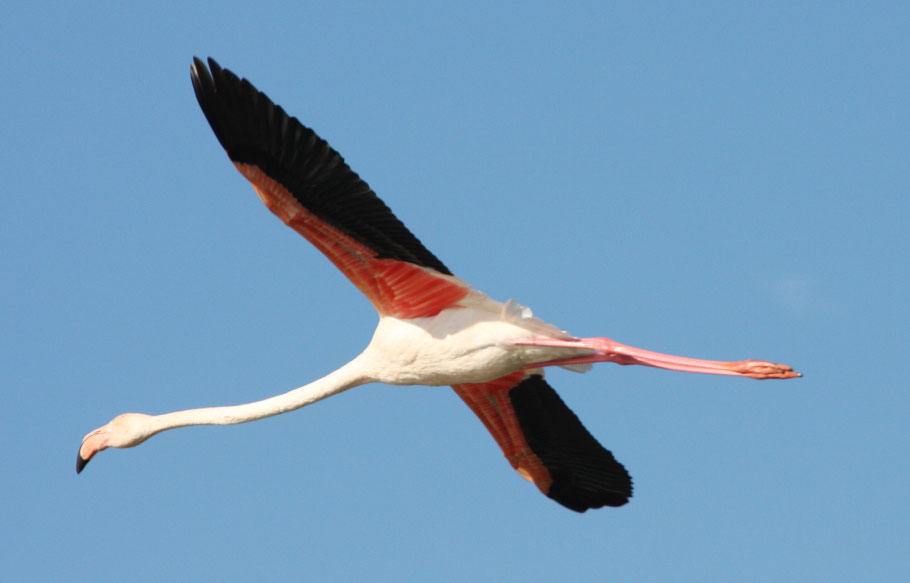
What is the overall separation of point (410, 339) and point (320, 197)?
5.96 ft

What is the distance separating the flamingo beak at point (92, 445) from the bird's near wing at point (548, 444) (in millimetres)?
3886

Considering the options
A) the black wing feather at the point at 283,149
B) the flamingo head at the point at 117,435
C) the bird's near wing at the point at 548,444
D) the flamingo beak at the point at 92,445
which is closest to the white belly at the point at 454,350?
the bird's near wing at the point at 548,444

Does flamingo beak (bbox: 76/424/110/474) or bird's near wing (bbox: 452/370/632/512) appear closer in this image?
bird's near wing (bbox: 452/370/632/512)

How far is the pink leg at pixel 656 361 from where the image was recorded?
12.1 metres

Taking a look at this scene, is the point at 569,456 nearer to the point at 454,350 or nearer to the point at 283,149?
the point at 454,350

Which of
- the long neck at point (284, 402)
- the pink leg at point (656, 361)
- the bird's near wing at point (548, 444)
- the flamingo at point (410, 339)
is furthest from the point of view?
the bird's near wing at point (548, 444)

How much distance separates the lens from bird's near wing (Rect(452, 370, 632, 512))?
14.1 m

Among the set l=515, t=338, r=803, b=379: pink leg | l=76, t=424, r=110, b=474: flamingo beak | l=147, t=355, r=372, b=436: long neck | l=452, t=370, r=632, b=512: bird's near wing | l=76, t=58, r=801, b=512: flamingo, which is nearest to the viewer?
l=76, t=58, r=801, b=512: flamingo

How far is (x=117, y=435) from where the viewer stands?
14281 millimetres

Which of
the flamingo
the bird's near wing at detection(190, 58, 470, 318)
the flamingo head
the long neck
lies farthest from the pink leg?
the flamingo head

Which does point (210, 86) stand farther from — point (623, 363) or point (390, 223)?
point (623, 363)

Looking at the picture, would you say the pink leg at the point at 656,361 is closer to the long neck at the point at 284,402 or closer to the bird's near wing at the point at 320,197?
the bird's near wing at the point at 320,197

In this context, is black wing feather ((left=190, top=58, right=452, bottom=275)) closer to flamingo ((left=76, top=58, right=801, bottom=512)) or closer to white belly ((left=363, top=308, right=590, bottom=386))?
flamingo ((left=76, top=58, right=801, bottom=512))

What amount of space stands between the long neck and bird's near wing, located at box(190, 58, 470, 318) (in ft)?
2.81
